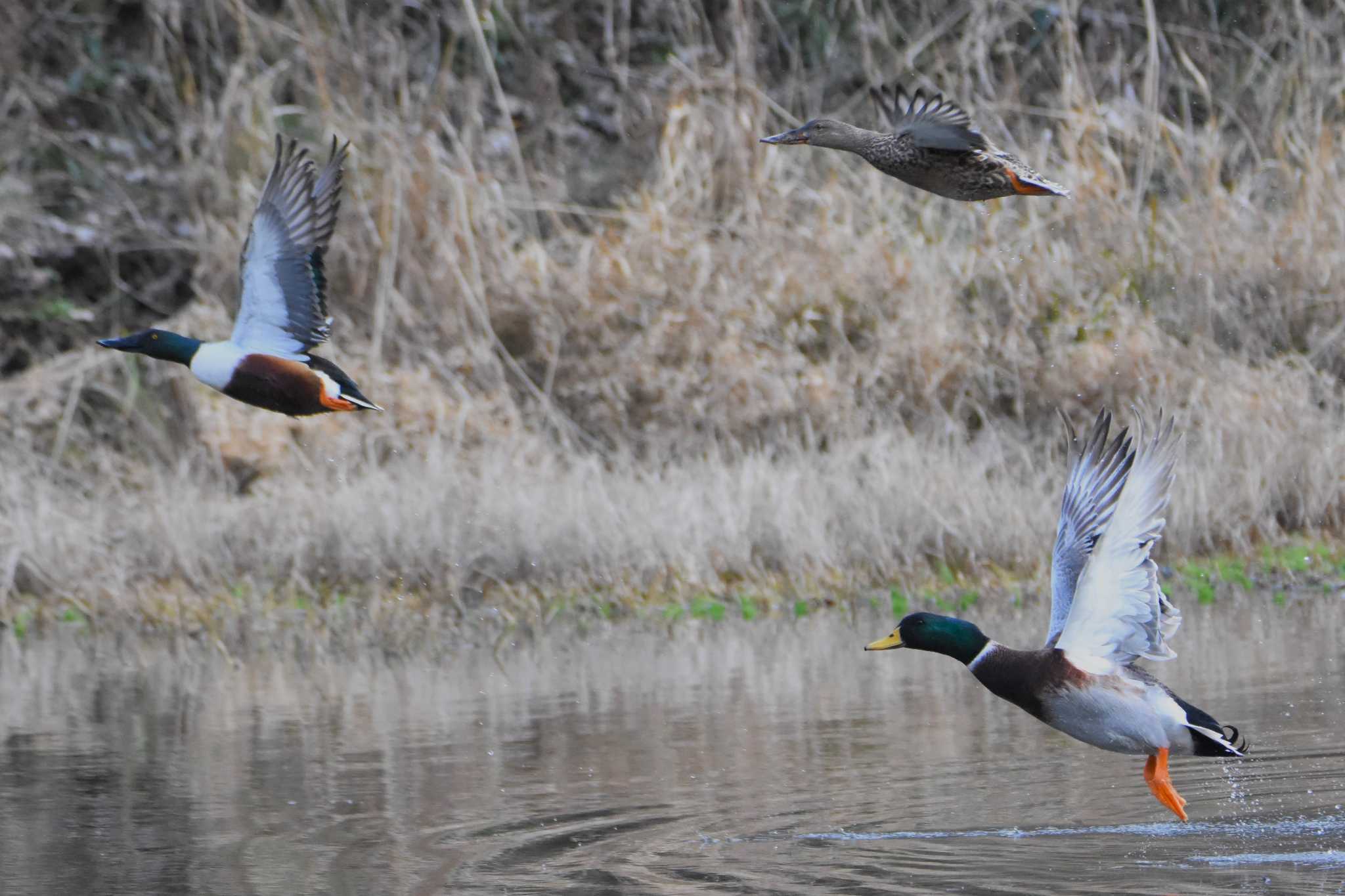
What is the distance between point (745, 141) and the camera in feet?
44.8

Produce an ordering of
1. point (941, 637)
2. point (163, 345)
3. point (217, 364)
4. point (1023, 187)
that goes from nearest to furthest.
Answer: point (941, 637)
point (1023, 187)
point (217, 364)
point (163, 345)

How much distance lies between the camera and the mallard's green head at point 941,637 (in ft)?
18.5

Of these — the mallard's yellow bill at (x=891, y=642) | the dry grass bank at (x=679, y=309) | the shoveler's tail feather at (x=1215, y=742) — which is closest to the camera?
the shoveler's tail feather at (x=1215, y=742)

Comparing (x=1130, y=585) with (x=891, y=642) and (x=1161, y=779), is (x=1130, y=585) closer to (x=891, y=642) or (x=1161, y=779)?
(x=1161, y=779)

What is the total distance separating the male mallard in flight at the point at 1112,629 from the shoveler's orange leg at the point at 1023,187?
1124 millimetres

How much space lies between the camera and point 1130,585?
16.4 feet

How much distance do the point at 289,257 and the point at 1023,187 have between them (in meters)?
2.44

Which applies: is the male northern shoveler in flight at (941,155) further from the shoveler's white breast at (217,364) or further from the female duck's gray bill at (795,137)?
the shoveler's white breast at (217,364)

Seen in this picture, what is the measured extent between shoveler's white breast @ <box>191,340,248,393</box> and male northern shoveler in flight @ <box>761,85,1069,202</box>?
6.11 feet

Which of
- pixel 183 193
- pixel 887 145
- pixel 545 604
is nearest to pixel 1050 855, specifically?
pixel 887 145

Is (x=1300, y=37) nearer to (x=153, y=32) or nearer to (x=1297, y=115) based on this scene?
(x=1297, y=115)

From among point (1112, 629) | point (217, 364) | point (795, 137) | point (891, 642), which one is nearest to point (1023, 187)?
point (795, 137)

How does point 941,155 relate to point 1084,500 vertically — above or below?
above

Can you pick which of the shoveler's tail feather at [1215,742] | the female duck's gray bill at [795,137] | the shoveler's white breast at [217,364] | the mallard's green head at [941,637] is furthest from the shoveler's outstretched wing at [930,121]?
the shoveler's white breast at [217,364]
